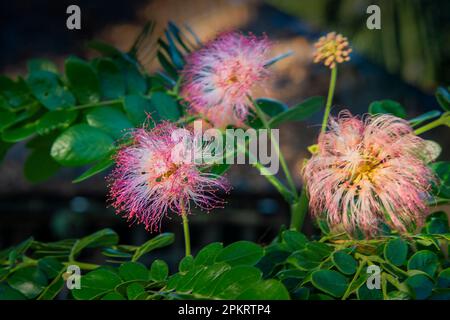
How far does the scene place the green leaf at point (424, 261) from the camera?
0.37 m

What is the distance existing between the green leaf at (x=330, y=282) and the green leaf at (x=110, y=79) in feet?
0.89

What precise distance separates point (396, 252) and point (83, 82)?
12.7 inches

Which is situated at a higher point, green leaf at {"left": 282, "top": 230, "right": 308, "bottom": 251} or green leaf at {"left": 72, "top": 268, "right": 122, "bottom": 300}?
green leaf at {"left": 282, "top": 230, "right": 308, "bottom": 251}

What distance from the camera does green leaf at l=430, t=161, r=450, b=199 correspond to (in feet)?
1.46

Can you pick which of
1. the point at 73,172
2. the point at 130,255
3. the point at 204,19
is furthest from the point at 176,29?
the point at 73,172

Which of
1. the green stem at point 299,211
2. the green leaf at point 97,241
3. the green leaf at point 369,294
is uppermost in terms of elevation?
the green stem at point 299,211

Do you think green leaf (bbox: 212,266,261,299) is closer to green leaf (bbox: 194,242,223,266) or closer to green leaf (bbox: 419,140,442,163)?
green leaf (bbox: 194,242,223,266)

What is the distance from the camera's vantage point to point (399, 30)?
130 cm

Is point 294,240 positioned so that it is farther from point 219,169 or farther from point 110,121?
point 110,121

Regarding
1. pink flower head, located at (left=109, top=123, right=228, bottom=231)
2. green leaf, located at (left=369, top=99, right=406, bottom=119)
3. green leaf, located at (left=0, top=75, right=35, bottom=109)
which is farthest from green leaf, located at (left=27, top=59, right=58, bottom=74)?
green leaf, located at (left=369, top=99, right=406, bottom=119)

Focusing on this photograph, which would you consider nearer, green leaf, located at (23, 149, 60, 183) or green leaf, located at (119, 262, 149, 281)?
green leaf, located at (119, 262, 149, 281)

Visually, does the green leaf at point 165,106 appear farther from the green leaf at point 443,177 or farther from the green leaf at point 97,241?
the green leaf at point 443,177

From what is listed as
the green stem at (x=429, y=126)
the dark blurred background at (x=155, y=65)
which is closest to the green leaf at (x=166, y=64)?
the green stem at (x=429, y=126)

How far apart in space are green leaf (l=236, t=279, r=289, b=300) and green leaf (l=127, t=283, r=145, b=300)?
8 centimetres
